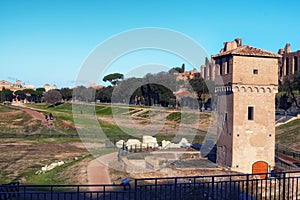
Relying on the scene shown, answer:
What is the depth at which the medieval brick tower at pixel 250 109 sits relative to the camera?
20.4 metres

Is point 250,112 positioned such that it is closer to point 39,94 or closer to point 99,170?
point 99,170

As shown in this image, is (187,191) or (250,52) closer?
(187,191)

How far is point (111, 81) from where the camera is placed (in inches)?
3642

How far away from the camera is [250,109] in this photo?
2069cm

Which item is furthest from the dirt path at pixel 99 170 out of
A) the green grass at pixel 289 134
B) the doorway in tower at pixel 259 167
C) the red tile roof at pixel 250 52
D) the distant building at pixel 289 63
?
the distant building at pixel 289 63

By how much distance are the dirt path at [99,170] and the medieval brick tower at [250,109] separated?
7500 mm

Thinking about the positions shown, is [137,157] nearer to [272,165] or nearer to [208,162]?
[208,162]

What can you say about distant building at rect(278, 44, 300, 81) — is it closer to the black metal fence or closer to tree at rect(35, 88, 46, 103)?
the black metal fence

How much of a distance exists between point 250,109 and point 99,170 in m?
9.89

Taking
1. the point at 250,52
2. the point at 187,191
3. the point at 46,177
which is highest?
the point at 250,52

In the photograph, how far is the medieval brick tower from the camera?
20375 mm

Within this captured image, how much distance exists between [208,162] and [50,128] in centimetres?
2679

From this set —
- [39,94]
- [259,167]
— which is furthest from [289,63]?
[39,94]

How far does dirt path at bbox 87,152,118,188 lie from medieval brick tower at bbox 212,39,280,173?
24.6ft
